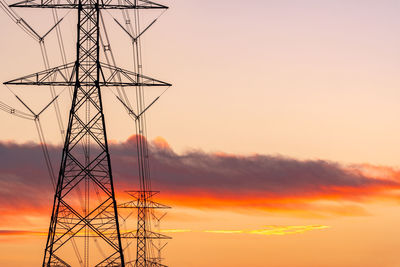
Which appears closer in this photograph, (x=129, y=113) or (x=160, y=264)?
(x=129, y=113)

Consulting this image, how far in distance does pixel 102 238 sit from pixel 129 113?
9221 mm

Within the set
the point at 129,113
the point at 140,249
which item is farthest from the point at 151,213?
the point at 129,113

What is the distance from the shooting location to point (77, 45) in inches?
1961

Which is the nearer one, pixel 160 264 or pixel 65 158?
pixel 65 158

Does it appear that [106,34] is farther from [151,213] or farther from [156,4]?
[151,213]

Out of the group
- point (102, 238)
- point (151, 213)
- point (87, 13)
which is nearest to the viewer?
point (102, 238)

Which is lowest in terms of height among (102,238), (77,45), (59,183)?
(102,238)

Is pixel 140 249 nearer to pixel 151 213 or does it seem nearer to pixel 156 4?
pixel 151 213

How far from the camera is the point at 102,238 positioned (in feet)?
154

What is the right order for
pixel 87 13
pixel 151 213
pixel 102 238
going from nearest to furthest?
pixel 102 238 → pixel 87 13 → pixel 151 213

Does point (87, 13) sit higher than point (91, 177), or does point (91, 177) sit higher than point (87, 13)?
point (87, 13)

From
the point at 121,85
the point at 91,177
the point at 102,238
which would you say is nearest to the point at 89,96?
the point at 121,85

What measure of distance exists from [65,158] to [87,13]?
394 inches

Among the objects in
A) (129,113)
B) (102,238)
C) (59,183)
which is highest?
(129,113)
